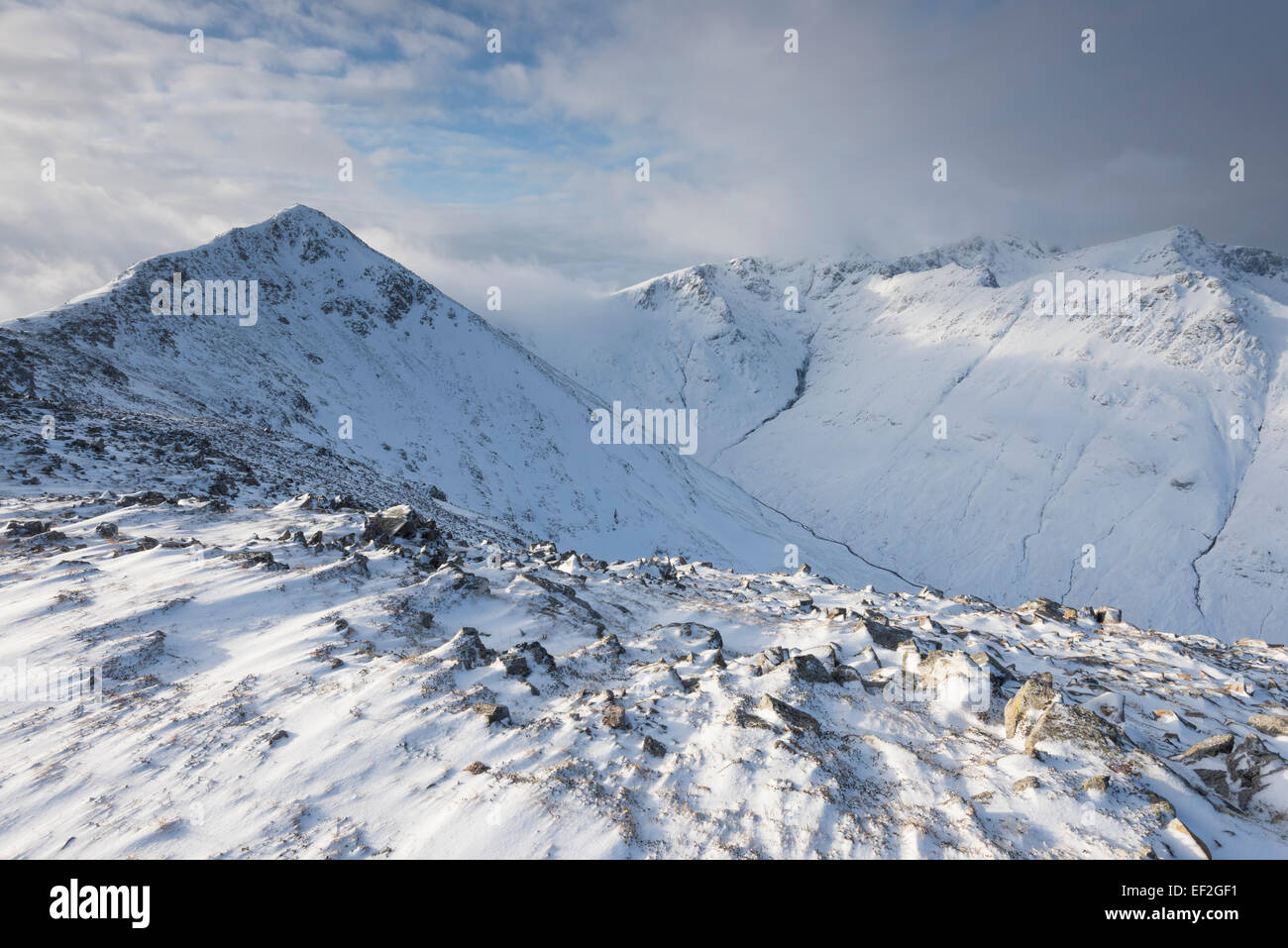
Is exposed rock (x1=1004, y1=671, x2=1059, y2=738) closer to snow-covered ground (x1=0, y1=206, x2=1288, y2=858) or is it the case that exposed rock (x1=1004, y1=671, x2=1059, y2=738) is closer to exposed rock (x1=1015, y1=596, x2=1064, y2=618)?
snow-covered ground (x1=0, y1=206, x2=1288, y2=858)

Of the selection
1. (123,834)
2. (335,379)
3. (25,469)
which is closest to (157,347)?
(335,379)

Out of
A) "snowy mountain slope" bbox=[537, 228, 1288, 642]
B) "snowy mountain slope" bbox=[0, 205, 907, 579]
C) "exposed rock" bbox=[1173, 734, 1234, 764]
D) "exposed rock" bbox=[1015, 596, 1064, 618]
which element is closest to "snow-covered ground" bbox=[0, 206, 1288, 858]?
"exposed rock" bbox=[1173, 734, 1234, 764]

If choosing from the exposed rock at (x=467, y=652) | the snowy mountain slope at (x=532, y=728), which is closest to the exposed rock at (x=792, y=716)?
the snowy mountain slope at (x=532, y=728)

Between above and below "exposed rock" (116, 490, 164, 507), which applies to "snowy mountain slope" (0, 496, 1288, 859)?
below

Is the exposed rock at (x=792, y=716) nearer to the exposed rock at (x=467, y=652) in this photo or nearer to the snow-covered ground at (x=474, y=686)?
the snow-covered ground at (x=474, y=686)

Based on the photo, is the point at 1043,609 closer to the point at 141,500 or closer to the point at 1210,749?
the point at 1210,749

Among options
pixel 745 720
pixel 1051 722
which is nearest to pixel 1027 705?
pixel 1051 722
